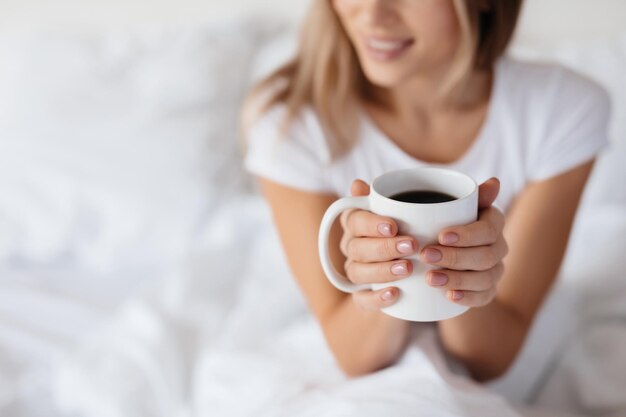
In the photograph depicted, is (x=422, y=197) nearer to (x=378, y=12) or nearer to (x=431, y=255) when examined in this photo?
(x=431, y=255)

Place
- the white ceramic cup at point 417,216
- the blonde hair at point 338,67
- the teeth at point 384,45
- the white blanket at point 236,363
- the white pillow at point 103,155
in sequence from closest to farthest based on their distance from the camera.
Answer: the white ceramic cup at point 417,216 < the white blanket at point 236,363 < the teeth at point 384,45 < the blonde hair at point 338,67 < the white pillow at point 103,155

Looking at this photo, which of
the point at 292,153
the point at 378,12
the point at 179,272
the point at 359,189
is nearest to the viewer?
the point at 359,189

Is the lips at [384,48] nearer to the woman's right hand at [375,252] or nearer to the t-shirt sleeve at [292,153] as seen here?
the t-shirt sleeve at [292,153]

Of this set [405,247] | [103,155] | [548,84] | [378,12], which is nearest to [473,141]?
[548,84]

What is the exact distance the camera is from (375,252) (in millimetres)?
593

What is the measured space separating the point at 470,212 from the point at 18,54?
1.17 metres

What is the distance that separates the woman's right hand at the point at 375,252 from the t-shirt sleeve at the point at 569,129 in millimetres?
437

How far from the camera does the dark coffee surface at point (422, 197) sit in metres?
0.60

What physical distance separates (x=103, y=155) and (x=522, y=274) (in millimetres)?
802

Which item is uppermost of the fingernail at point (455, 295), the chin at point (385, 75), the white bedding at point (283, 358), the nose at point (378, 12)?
the nose at point (378, 12)

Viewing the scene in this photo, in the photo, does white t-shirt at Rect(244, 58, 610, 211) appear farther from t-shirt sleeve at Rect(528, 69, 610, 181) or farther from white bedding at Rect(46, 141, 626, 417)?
white bedding at Rect(46, 141, 626, 417)

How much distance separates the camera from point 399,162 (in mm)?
1004

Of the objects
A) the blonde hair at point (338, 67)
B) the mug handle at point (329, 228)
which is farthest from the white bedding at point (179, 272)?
the blonde hair at point (338, 67)

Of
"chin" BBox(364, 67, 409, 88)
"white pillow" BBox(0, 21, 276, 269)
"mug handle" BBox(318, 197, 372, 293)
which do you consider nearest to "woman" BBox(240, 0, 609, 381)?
"chin" BBox(364, 67, 409, 88)
